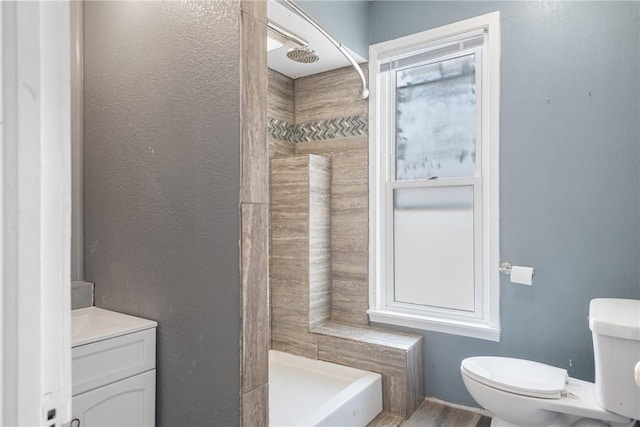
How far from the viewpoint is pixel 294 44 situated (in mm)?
2316

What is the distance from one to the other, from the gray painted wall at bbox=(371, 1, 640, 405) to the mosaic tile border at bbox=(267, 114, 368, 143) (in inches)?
34.9

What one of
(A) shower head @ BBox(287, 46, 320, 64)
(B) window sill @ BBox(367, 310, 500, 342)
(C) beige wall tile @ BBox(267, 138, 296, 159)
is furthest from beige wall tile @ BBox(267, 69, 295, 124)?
(B) window sill @ BBox(367, 310, 500, 342)

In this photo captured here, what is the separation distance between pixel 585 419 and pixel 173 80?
2192 millimetres

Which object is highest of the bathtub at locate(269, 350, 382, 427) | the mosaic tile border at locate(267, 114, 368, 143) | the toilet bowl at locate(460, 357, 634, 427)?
the mosaic tile border at locate(267, 114, 368, 143)

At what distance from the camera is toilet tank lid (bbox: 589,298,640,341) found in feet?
4.99

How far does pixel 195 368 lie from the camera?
1437 millimetres

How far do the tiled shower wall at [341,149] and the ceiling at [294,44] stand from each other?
0.07 m

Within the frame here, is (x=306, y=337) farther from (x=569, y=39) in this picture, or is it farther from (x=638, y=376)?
(x=569, y=39)

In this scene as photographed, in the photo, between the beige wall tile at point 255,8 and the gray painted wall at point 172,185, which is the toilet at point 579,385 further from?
the beige wall tile at point 255,8

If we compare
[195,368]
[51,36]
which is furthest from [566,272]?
[51,36]

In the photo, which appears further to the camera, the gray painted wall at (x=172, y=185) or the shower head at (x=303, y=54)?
the shower head at (x=303, y=54)

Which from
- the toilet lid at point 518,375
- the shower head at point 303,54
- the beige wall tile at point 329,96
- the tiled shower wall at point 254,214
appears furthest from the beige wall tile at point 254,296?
A: the beige wall tile at point 329,96

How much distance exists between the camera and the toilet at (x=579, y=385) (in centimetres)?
156

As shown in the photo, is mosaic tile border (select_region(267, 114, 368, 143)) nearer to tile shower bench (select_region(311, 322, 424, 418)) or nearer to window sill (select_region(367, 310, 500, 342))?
window sill (select_region(367, 310, 500, 342))
